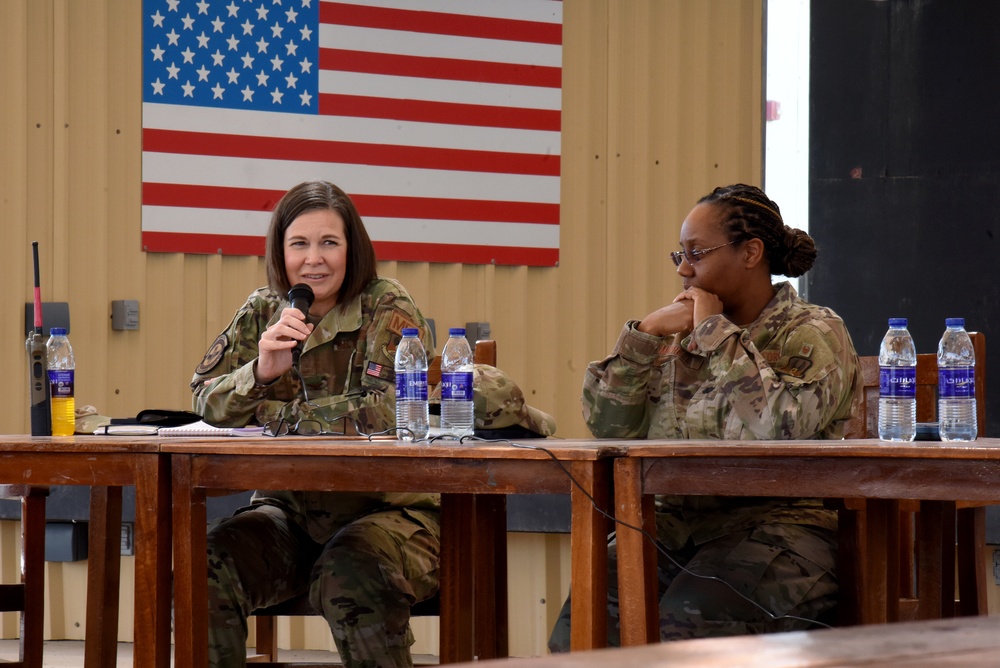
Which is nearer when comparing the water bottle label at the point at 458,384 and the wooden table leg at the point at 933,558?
the water bottle label at the point at 458,384

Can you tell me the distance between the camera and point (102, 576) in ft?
9.46

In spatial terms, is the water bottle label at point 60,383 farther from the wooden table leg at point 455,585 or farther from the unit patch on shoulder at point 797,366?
the unit patch on shoulder at point 797,366

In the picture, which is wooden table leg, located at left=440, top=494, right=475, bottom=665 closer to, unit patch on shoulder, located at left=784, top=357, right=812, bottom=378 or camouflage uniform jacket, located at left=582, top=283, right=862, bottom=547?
camouflage uniform jacket, located at left=582, top=283, right=862, bottom=547

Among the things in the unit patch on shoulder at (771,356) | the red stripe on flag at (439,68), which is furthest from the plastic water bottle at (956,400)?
the red stripe on flag at (439,68)

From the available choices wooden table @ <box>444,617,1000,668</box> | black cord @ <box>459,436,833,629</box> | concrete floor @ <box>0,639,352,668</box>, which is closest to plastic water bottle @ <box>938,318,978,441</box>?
black cord @ <box>459,436,833,629</box>

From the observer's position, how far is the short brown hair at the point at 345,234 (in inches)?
117

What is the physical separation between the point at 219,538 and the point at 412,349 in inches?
22.8

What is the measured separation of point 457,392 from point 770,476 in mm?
649

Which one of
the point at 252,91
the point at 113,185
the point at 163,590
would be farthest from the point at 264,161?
the point at 163,590

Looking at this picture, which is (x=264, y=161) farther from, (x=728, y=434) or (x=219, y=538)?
(x=728, y=434)

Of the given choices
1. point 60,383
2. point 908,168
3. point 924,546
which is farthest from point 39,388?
point 908,168

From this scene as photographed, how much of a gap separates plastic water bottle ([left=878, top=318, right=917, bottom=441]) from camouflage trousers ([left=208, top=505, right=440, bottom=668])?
1.03 meters

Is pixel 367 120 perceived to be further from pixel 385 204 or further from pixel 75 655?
pixel 75 655

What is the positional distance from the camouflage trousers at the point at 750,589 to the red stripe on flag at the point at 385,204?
280cm
